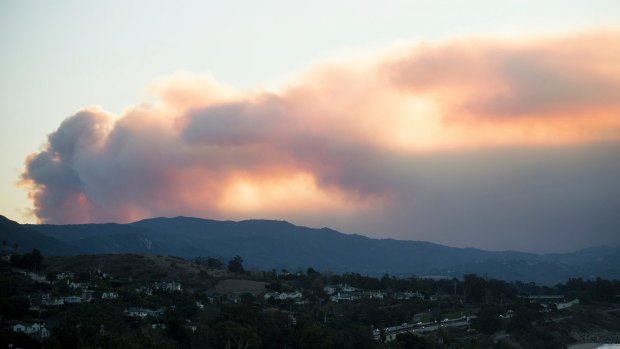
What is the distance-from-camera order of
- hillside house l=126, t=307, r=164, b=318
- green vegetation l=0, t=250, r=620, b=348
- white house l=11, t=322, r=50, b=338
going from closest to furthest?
1. white house l=11, t=322, r=50, b=338
2. green vegetation l=0, t=250, r=620, b=348
3. hillside house l=126, t=307, r=164, b=318

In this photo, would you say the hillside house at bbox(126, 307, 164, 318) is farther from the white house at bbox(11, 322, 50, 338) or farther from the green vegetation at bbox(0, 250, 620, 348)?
the white house at bbox(11, 322, 50, 338)

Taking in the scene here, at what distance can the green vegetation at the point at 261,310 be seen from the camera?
62000mm

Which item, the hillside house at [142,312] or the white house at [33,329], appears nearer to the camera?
the white house at [33,329]

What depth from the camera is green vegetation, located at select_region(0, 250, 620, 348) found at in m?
62.0

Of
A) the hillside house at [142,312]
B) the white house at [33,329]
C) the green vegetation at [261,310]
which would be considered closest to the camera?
the white house at [33,329]

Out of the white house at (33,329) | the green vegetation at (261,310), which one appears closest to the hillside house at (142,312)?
the green vegetation at (261,310)

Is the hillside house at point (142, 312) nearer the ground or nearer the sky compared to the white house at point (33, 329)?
nearer the sky

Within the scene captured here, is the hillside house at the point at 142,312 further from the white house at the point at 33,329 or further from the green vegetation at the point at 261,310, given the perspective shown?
the white house at the point at 33,329

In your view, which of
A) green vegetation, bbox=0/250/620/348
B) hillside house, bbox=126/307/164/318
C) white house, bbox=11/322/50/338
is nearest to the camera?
white house, bbox=11/322/50/338

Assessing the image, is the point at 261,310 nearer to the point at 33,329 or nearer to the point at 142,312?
the point at 142,312

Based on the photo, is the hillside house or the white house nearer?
the white house

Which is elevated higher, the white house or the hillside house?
the hillside house

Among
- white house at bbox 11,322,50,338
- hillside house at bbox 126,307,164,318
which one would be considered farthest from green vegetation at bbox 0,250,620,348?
white house at bbox 11,322,50,338

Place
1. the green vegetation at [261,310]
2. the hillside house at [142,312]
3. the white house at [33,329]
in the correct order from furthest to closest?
1. the hillside house at [142,312]
2. the green vegetation at [261,310]
3. the white house at [33,329]
